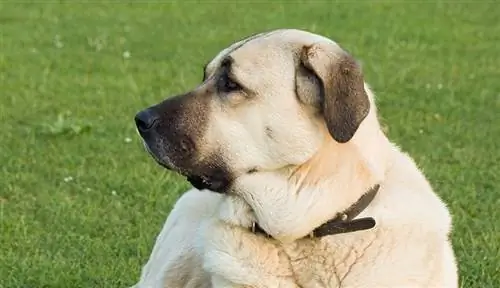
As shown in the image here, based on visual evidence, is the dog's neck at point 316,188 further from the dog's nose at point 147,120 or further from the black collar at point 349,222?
the dog's nose at point 147,120

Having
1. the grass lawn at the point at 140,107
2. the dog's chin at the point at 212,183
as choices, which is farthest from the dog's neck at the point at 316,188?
the grass lawn at the point at 140,107

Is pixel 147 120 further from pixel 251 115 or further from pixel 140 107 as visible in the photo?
pixel 140 107

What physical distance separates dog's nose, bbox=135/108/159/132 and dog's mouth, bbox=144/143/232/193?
0.28 feet

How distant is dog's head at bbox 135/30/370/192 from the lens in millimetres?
4172

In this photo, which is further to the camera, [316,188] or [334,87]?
[316,188]

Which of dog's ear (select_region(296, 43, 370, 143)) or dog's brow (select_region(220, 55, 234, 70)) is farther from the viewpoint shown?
dog's brow (select_region(220, 55, 234, 70))

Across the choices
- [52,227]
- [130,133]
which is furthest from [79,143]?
[52,227]

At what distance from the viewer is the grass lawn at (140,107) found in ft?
20.6

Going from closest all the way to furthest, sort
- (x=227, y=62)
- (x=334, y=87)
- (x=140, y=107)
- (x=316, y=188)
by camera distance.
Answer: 1. (x=334, y=87)
2. (x=316, y=188)
3. (x=227, y=62)
4. (x=140, y=107)

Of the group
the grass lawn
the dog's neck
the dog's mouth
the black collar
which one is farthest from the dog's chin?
the grass lawn

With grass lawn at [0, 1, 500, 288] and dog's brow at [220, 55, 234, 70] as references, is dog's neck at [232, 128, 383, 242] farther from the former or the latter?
grass lawn at [0, 1, 500, 288]

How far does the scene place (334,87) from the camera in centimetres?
406

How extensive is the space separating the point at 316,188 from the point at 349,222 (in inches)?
7.4

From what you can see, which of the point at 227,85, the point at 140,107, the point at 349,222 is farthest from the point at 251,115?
the point at 140,107
